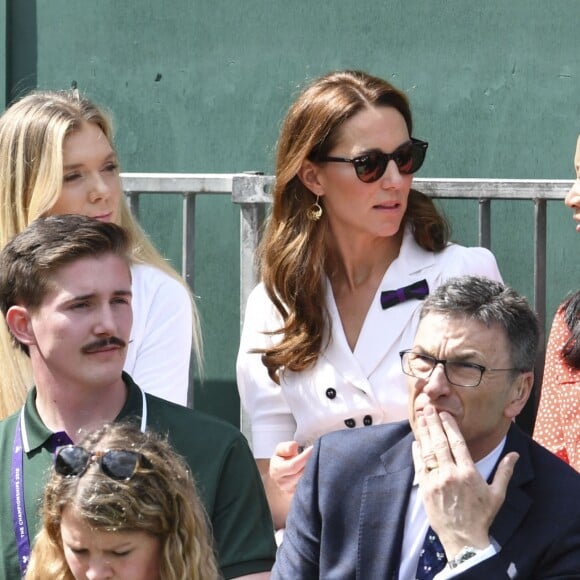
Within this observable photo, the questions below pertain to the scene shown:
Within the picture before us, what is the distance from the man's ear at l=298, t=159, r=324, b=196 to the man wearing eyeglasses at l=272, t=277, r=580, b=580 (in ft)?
3.63

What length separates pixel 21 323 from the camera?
358 cm

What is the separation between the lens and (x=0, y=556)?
131 inches

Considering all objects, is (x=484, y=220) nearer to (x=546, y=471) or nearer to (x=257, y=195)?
(x=257, y=195)

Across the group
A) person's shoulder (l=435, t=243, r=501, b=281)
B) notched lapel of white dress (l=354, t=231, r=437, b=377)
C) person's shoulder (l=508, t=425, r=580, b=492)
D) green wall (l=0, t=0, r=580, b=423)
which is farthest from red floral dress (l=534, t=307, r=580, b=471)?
green wall (l=0, t=0, r=580, b=423)

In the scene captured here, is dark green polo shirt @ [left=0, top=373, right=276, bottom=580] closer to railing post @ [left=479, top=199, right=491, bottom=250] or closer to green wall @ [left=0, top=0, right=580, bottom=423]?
railing post @ [left=479, top=199, right=491, bottom=250]

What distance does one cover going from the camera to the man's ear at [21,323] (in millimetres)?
3562

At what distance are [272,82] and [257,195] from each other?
81cm

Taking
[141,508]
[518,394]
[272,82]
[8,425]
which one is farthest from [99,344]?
[272,82]

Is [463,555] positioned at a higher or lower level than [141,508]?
lower

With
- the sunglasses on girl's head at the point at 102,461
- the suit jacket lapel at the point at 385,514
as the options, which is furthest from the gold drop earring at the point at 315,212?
the sunglasses on girl's head at the point at 102,461

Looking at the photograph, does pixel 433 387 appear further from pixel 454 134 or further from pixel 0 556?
pixel 454 134

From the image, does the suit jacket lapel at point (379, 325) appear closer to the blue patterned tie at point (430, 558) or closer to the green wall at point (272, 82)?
the blue patterned tie at point (430, 558)

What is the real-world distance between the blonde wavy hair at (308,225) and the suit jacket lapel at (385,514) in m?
0.93

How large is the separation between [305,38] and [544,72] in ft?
3.51
